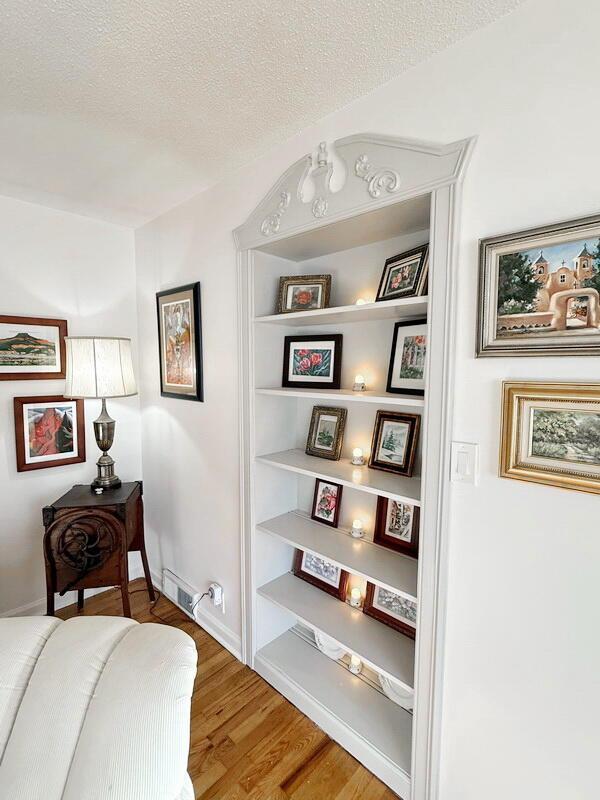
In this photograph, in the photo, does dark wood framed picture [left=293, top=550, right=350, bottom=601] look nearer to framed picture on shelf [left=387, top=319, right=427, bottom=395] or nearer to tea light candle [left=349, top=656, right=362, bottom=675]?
tea light candle [left=349, top=656, right=362, bottom=675]

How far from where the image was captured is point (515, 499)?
1.02 meters

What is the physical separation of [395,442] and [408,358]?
341mm

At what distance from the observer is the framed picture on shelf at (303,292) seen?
1626mm

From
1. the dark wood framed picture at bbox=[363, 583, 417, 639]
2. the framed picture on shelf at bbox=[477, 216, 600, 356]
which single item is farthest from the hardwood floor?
the framed picture on shelf at bbox=[477, 216, 600, 356]

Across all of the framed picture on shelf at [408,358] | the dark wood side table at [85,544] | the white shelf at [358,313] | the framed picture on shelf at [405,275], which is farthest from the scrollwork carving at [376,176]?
the dark wood side table at [85,544]

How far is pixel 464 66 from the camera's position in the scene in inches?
40.8

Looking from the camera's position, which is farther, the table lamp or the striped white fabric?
the table lamp

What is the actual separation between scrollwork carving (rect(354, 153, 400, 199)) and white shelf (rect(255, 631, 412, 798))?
6.43ft

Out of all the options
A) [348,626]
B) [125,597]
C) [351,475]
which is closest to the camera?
[351,475]

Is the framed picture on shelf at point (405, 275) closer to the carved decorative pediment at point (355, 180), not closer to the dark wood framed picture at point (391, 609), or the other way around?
the carved decorative pediment at point (355, 180)

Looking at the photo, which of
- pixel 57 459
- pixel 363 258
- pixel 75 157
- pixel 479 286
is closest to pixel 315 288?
pixel 363 258

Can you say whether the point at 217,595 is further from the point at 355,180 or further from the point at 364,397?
the point at 355,180

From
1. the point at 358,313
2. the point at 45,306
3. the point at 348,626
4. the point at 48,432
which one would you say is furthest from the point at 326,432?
the point at 45,306

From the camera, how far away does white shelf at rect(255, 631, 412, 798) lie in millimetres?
1360
